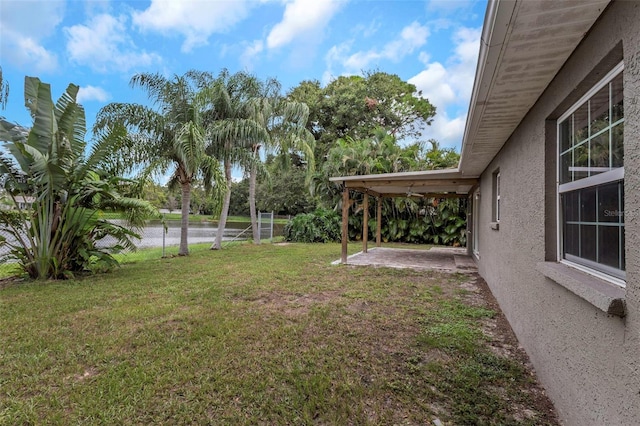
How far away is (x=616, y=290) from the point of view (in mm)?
1821

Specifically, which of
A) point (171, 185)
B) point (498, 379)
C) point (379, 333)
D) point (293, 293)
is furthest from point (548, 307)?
point (171, 185)

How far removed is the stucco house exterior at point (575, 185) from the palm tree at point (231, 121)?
894 cm

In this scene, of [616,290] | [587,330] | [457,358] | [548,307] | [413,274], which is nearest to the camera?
[616,290]

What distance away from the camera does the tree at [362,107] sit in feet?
83.5

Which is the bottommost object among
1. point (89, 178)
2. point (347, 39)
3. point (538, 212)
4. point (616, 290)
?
point (616, 290)

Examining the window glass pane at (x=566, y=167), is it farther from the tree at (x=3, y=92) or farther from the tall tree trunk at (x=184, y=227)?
the tall tree trunk at (x=184, y=227)

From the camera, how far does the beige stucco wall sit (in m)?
1.60

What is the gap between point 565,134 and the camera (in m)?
2.82

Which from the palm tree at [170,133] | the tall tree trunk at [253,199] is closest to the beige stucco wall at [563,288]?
the palm tree at [170,133]

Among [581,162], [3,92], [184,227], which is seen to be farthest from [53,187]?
[581,162]

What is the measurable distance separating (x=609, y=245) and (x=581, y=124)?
979 mm

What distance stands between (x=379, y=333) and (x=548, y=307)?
1.85m

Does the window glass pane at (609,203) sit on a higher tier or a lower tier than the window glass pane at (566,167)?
lower

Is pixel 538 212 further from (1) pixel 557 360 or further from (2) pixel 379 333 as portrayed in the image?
(2) pixel 379 333
